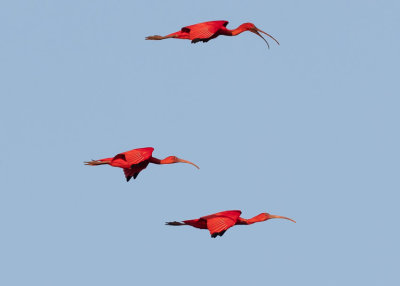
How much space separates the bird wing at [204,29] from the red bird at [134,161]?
576 centimetres

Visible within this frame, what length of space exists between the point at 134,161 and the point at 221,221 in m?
5.61

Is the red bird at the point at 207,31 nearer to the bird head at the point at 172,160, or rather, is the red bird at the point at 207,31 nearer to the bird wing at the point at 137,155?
the bird wing at the point at 137,155

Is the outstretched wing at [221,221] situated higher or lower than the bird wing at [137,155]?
lower

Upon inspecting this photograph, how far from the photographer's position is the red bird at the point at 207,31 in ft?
188

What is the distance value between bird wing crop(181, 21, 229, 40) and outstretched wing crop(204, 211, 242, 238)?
8.52 metres

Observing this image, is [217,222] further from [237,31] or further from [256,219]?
[237,31]

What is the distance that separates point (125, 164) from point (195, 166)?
3.43 meters

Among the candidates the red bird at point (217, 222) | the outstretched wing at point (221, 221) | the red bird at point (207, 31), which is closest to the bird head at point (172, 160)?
the red bird at point (217, 222)

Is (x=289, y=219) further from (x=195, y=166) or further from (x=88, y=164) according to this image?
(x=88, y=164)

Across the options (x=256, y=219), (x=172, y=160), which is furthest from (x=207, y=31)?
(x=256, y=219)

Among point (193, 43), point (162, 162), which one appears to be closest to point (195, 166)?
point (162, 162)

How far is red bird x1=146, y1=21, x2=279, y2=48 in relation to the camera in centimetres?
5738

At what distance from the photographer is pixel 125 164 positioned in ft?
189

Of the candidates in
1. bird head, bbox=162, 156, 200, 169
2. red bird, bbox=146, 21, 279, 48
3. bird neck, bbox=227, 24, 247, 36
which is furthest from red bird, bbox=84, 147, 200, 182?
bird neck, bbox=227, 24, 247, 36
